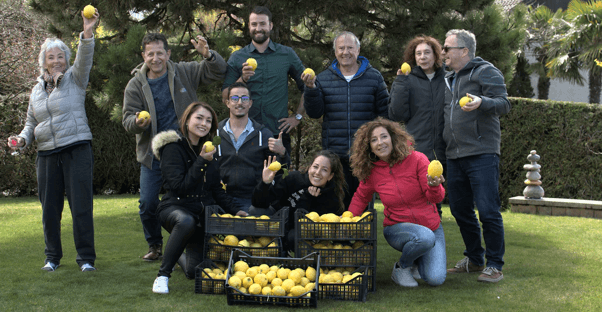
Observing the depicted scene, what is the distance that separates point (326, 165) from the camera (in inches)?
171

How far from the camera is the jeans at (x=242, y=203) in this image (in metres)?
4.55

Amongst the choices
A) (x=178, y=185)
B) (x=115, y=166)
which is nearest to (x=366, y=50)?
(x=178, y=185)

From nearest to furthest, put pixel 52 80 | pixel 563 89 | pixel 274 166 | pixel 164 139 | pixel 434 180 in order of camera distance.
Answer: pixel 434 180 → pixel 274 166 → pixel 164 139 → pixel 52 80 → pixel 563 89

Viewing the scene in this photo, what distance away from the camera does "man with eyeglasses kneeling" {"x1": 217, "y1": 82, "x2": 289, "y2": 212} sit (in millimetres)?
4637

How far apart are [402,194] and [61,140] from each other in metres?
2.75

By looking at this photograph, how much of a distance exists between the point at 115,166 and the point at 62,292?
7.37m

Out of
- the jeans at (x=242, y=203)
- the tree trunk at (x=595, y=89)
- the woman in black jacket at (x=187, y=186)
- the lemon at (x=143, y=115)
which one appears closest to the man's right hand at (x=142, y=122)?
the lemon at (x=143, y=115)

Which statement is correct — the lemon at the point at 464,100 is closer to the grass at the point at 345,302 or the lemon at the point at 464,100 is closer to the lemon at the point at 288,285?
the grass at the point at 345,302

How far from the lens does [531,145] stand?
9938mm

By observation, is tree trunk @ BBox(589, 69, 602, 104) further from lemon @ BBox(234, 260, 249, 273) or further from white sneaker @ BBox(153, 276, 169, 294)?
white sneaker @ BBox(153, 276, 169, 294)

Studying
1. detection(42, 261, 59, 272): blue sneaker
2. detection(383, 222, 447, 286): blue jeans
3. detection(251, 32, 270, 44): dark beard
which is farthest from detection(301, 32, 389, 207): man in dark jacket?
detection(42, 261, 59, 272): blue sneaker

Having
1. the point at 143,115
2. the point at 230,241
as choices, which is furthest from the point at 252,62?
the point at 230,241

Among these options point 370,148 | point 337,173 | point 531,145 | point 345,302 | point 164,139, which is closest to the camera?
point 345,302

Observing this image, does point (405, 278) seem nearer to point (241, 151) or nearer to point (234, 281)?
point (234, 281)
